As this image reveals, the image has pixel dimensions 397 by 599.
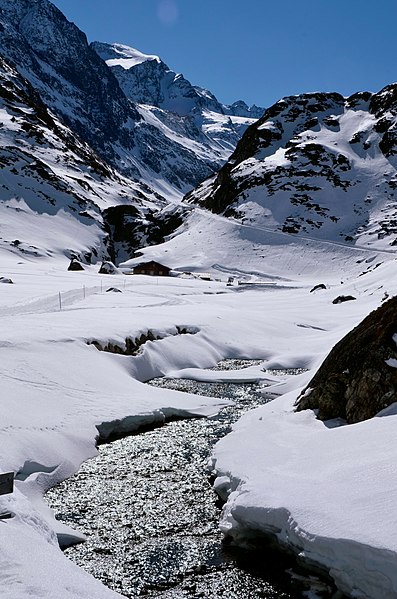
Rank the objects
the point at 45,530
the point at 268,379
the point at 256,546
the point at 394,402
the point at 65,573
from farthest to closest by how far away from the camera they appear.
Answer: the point at 268,379 → the point at 394,402 → the point at 256,546 → the point at 45,530 → the point at 65,573

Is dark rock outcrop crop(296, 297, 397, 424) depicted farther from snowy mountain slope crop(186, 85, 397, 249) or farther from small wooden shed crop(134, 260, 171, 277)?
snowy mountain slope crop(186, 85, 397, 249)

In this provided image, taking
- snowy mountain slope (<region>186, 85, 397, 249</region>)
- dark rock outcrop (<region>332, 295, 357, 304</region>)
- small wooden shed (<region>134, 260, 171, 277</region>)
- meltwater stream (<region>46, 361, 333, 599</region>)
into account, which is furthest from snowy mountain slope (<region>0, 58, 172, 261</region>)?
meltwater stream (<region>46, 361, 333, 599</region>)

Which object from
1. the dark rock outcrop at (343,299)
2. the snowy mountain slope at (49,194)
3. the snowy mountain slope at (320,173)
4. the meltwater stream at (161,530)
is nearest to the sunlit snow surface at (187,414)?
the meltwater stream at (161,530)

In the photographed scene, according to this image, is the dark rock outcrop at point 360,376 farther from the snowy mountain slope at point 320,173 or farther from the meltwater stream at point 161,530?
the snowy mountain slope at point 320,173

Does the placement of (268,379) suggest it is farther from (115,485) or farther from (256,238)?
(256,238)

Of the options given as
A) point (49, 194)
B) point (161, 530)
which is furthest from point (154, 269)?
point (161, 530)

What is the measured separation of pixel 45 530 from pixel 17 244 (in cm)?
9558

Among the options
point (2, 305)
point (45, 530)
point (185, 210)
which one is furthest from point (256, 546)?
point (185, 210)

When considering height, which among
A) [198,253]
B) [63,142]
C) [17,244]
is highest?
[63,142]

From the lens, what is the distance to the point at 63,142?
170 m

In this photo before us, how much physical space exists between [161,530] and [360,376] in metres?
6.49

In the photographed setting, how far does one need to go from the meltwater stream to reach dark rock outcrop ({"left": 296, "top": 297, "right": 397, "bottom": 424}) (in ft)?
12.6

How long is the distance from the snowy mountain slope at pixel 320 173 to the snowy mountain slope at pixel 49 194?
92.5ft

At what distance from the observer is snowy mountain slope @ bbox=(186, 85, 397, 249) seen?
119125 millimetres
